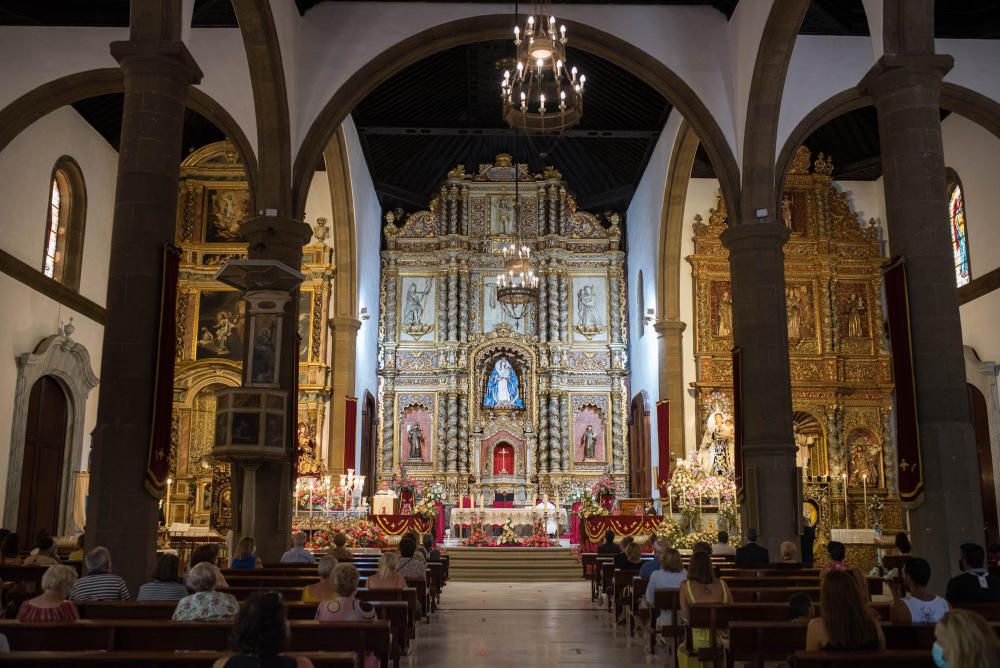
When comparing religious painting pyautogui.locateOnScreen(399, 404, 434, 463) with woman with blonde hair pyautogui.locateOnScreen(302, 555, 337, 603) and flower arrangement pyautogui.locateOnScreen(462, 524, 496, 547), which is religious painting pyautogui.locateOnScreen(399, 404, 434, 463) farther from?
woman with blonde hair pyautogui.locateOnScreen(302, 555, 337, 603)

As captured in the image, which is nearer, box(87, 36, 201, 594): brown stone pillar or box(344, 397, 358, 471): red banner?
box(87, 36, 201, 594): brown stone pillar

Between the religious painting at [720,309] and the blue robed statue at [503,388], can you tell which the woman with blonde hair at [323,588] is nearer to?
the religious painting at [720,309]

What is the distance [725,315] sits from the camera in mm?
22859

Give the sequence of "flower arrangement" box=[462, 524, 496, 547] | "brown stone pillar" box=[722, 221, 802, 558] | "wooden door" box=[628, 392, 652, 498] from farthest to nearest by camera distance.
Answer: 1. "wooden door" box=[628, 392, 652, 498]
2. "flower arrangement" box=[462, 524, 496, 547]
3. "brown stone pillar" box=[722, 221, 802, 558]

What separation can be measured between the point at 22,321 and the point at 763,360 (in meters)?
12.5

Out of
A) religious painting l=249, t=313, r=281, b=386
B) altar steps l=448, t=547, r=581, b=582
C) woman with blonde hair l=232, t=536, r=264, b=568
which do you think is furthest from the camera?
altar steps l=448, t=547, r=581, b=582

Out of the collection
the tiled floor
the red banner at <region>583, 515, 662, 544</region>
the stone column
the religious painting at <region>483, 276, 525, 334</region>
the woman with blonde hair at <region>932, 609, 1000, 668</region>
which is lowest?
the tiled floor

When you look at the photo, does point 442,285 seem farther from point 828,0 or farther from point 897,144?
point 897,144

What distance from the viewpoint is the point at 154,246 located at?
922 centimetres

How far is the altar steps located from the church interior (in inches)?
4.6

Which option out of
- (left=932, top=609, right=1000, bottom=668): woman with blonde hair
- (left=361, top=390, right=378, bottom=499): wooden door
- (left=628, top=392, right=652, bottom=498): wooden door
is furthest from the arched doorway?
(left=932, top=609, right=1000, bottom=668): woman with blonde hair

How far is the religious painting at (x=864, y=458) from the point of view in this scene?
2256cm

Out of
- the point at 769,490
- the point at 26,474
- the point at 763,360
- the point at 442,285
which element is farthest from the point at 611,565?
the point at 442,285

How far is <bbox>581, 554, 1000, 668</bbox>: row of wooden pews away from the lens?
4305mm
